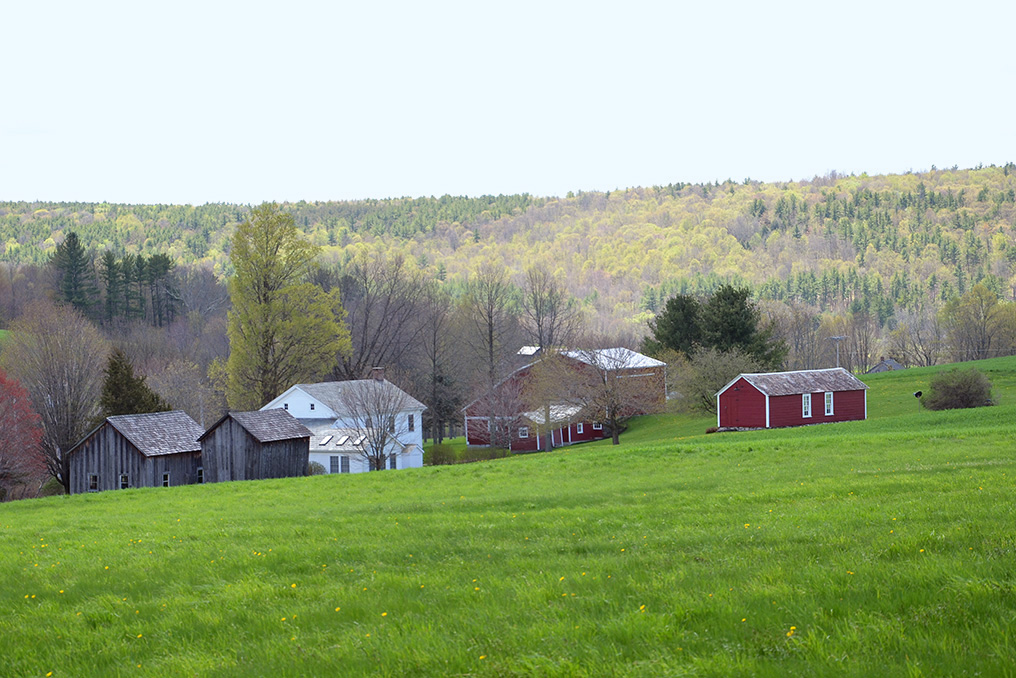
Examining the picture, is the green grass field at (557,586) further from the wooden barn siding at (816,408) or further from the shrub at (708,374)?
the shrub at (708,374)

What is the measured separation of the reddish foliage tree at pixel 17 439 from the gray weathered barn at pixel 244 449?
33.2ft

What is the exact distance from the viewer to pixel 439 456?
63.6 metres

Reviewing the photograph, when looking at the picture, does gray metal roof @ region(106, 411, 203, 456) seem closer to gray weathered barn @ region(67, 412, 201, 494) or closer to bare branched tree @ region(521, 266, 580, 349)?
gray weathered barn @ region(67, 412, 201, 494)

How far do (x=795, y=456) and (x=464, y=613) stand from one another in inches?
827

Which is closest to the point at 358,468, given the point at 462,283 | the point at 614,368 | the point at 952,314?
the point at 614,368

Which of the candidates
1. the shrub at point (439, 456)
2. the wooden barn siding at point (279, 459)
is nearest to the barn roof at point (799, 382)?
the shrub at point (439, 456)

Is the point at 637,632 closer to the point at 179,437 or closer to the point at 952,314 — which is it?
the point at 179,437

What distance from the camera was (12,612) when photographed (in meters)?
9.66

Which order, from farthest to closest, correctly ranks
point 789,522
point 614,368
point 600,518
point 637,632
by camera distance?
point 614,368 < point 600,518 < point 789,522 < point 637,632

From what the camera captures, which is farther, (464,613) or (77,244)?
(77,244)

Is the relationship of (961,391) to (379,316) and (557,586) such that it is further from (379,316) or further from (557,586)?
(557,586)

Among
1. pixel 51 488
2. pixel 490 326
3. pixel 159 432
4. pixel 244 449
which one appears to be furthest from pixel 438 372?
pixel 244 449

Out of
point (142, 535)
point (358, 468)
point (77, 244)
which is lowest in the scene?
point (358, 468)

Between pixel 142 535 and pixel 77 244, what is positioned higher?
pixel 77 244
